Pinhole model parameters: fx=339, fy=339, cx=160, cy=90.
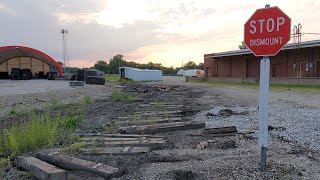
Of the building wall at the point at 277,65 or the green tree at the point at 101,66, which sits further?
the green tree at the point at 101,66

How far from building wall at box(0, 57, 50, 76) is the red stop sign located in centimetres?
6411

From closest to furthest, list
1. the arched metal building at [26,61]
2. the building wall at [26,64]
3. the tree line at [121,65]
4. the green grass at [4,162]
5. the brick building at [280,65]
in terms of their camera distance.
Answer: the green grass at [4,162] → the brick building at [280,65] → the arched metal building at [26,61] → the building wall at [26,64] → the tree line at [121,65]

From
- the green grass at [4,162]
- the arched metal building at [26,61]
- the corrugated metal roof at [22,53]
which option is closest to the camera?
the green grass at [4,162]

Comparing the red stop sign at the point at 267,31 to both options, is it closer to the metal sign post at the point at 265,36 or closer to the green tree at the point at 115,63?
the metal sign post at the point at 265,36

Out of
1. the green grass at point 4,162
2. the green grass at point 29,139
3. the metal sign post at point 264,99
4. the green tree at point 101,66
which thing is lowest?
the green grass at point 4,162

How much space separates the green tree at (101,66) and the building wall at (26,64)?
77936 mm

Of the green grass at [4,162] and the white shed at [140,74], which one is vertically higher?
the white shed at [140,74]

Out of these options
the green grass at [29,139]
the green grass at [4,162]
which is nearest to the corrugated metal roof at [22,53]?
the green grass at [29,139]

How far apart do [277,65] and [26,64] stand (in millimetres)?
46116

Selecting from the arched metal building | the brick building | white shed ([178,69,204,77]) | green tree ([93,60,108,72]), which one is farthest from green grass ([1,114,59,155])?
green tree ([93,60,108,72])

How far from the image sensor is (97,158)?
613 cm

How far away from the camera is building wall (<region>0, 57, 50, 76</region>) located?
62.8 meters

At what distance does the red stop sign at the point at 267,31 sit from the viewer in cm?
484

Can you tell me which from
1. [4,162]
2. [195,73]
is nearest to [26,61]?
[195,73]
